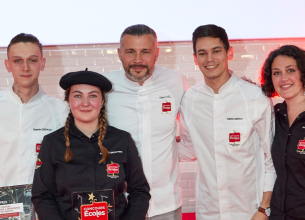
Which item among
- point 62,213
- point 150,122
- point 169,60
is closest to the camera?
point 62,213

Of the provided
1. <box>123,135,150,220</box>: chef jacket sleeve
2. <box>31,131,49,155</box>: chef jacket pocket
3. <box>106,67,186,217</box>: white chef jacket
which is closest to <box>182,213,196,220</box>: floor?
<box>106,67,186,217</box>: white chef jacket

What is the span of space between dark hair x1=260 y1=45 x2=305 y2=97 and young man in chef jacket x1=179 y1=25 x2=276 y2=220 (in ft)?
0.19

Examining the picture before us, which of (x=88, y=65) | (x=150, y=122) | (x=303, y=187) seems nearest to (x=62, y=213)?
(x=150, y=122)

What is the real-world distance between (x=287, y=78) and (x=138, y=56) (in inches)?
41.6

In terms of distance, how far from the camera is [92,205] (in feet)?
7.14

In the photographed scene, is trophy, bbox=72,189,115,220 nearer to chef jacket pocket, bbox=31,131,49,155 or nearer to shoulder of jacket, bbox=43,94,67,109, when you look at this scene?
chef jacket pocket, bbox=31,131,49,155

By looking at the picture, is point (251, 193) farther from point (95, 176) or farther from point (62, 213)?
point (62, 213)

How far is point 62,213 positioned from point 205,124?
3.88ft

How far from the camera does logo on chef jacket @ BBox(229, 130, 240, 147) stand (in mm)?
2619

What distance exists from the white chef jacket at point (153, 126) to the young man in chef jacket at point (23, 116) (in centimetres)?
44

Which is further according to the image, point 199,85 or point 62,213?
point 199,85

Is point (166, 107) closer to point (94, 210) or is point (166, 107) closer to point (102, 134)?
point (102, 134)

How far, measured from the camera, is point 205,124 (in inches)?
107

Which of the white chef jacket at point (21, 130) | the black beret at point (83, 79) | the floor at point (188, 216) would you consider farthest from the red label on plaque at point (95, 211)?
the floor at point (188, 216)
